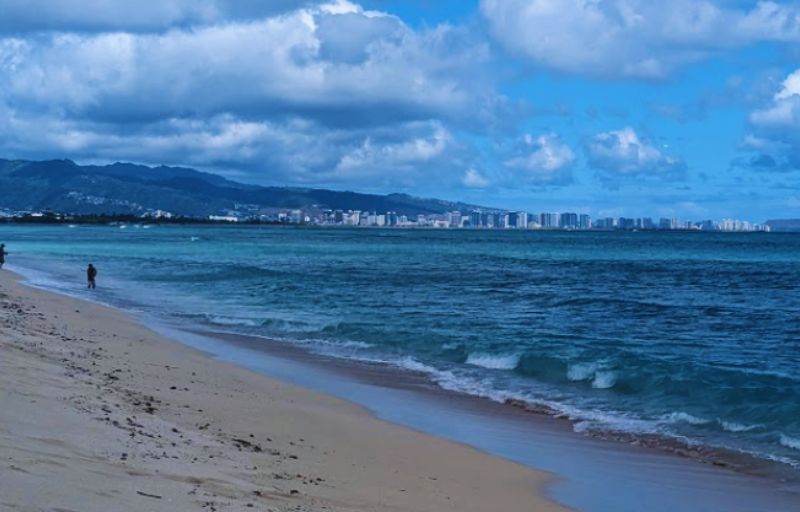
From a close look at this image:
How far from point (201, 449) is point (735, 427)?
9.93m

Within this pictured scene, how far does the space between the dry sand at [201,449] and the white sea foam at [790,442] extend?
5.01 meters

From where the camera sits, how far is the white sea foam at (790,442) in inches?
552

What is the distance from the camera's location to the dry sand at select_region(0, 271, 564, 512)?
7598 millimetres

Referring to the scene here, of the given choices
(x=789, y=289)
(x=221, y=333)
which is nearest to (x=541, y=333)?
(x=221, y=333)

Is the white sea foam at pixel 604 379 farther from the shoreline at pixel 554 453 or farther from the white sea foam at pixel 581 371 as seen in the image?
the shoreline at pixel 554 453

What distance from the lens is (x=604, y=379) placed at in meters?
19.5

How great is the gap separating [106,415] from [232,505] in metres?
3.62

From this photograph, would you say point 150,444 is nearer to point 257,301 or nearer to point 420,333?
point 420,333

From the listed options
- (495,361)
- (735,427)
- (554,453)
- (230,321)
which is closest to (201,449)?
(554,453)

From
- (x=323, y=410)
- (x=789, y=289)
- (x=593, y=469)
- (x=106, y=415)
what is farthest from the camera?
(x=789, y=289)

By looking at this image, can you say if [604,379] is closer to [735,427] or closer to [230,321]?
[735,427]

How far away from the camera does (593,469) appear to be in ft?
40.0

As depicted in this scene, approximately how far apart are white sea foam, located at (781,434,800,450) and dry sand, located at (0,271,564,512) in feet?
16.4

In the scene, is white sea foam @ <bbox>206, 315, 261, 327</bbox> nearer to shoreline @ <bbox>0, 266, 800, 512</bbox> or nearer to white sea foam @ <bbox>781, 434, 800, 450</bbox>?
shoreline @ <bbox>0, 266, 800, 512</bbox>
